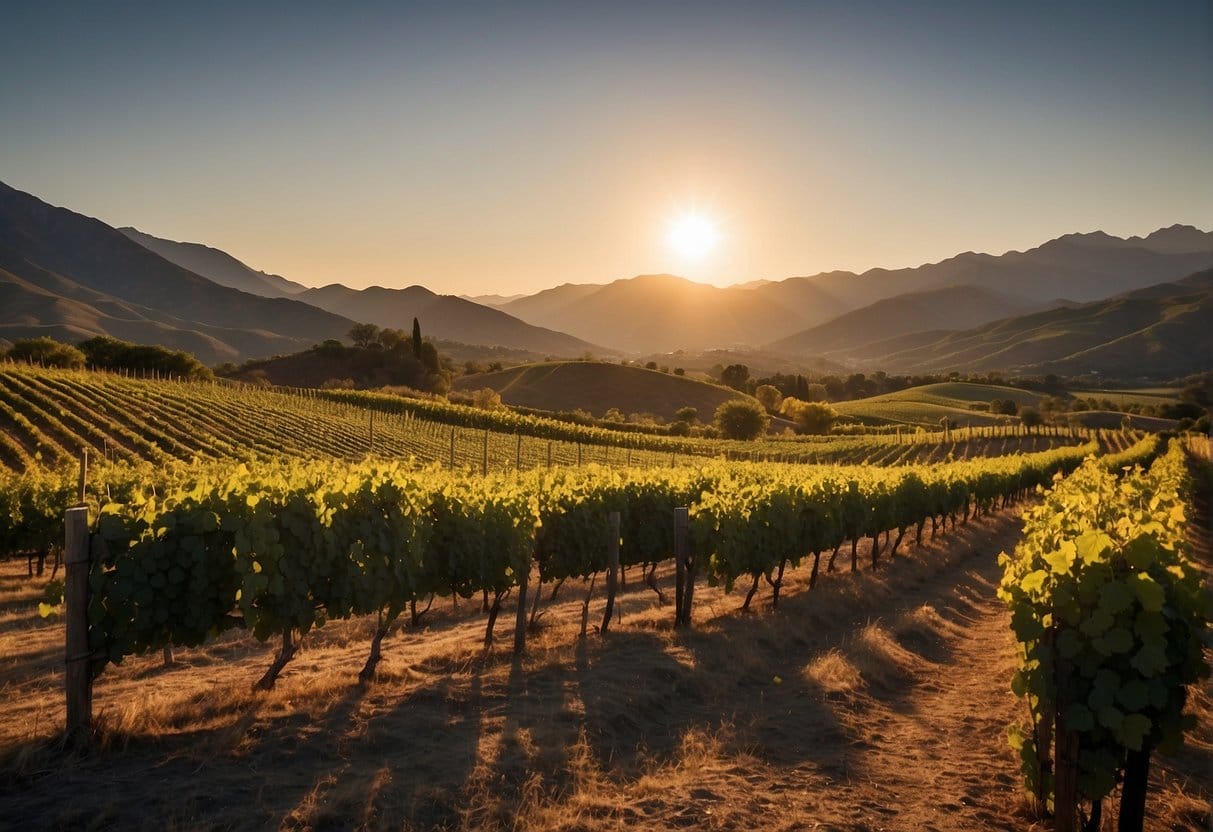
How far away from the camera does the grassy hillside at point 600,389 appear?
118m

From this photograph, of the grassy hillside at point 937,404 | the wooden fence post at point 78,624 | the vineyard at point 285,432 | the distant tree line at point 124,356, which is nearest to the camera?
the wooden fence post at point 78,624

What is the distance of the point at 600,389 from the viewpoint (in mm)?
123500

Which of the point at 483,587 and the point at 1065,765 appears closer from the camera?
the point at 1065,765

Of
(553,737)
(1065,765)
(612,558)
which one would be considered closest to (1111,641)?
(1065,765)

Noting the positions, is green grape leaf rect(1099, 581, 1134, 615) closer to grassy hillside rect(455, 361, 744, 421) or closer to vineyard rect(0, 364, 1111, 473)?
vineyard rect(0, 364, 1111, 473)

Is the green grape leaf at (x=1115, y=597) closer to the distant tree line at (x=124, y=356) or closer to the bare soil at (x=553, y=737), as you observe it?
the bare soil at (x=553, y=737)

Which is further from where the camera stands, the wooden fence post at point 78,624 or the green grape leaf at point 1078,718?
the wooden fence post at point 78,624

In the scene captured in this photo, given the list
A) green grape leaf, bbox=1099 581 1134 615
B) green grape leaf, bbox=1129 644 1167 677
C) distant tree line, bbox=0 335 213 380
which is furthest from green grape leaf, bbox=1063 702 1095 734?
distant tree line, bbox=0 335 213 380

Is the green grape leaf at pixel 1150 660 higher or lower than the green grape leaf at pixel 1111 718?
higher

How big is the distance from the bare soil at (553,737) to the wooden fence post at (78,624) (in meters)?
0.23

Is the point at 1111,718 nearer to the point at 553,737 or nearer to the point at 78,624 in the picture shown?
the point at 553,737

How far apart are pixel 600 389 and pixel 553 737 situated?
382ft

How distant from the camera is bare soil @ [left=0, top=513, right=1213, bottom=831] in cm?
568

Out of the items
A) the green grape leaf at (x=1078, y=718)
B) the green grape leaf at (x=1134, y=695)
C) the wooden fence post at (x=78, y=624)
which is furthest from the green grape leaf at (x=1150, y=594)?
the wooden fence post at (x=78, y=624)
